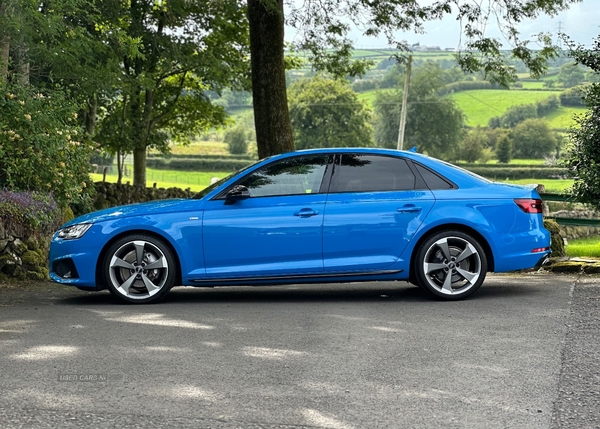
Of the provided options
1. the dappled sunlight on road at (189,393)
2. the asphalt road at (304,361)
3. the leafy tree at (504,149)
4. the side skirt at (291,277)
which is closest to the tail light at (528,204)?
the asphalt road at (304,361)

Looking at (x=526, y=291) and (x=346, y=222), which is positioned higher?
(x=346, y=222)

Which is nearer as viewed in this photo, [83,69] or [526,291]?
[526,291]

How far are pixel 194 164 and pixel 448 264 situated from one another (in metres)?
111

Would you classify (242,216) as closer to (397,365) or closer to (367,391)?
(397,365)

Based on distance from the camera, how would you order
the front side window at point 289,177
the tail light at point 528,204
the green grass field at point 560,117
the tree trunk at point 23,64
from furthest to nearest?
the green grass field at point 560,117 < the tree trunk at point 23,64 < the tail light at point 528,204 < the front side window at point 289,177

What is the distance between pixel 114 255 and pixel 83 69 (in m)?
9.87

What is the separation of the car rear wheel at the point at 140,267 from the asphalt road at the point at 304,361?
0.70ft

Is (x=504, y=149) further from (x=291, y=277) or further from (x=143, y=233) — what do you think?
(x=143, y=233)

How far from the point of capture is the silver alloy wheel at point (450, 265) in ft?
32.6

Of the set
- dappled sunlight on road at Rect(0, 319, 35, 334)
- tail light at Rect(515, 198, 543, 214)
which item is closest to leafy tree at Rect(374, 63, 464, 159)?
tail light at Rect(515, 198, 543, 214)

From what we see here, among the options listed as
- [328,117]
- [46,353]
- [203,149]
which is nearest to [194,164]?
[203,149]

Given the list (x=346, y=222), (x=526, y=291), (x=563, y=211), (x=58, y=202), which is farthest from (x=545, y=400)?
(x=563, y=211)

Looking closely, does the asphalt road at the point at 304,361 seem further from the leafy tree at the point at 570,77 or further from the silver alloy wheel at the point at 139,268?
the leafy tree at the point at 570,77

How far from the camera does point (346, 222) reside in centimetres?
986
